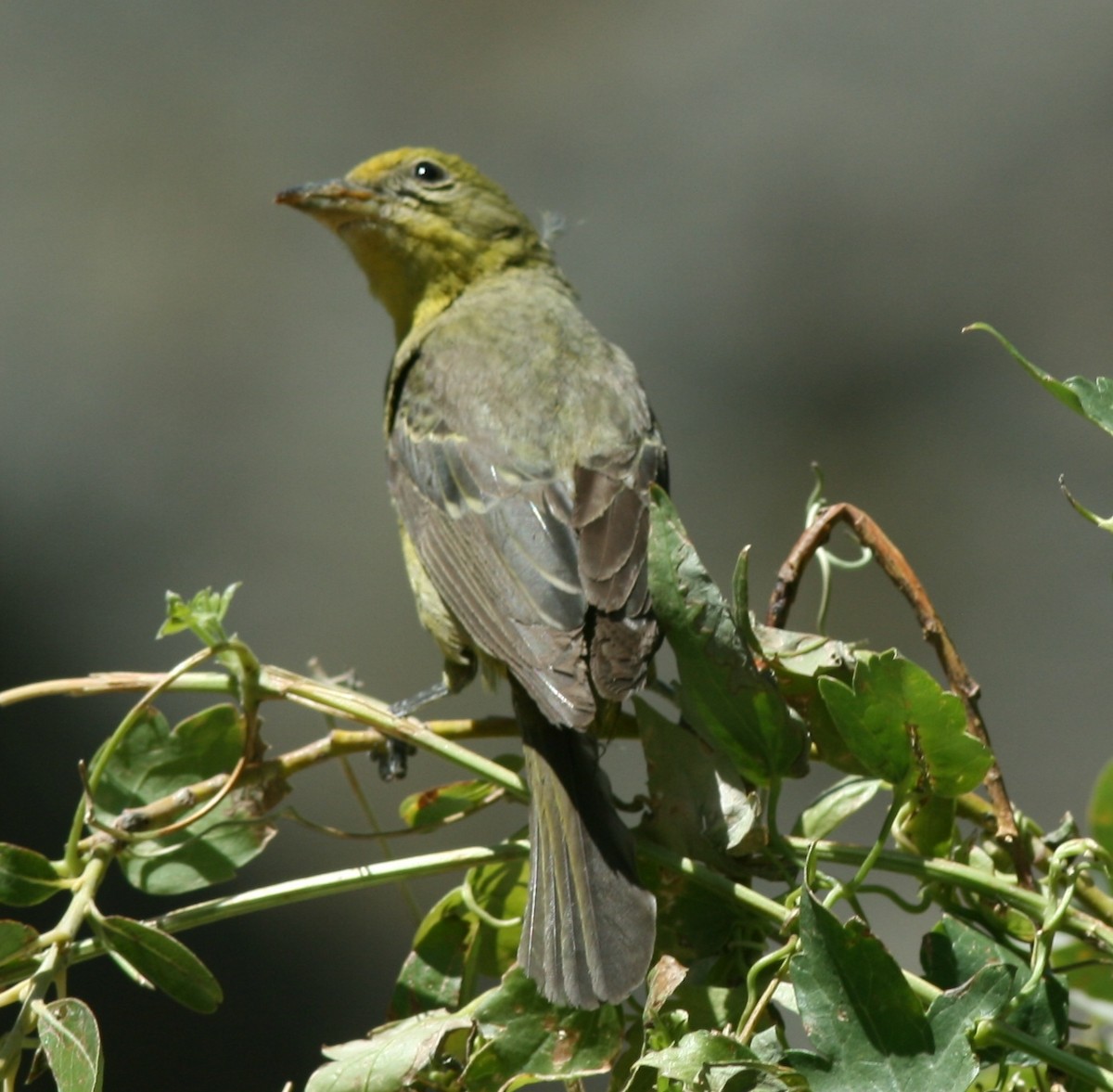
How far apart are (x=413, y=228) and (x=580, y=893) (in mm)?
2272

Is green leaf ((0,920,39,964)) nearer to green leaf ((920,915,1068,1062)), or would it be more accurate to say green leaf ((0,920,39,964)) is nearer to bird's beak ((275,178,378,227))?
green leaf ((920,915,1068,1062))

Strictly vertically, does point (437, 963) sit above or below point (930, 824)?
below

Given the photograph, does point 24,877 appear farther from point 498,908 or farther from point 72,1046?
point 498,908

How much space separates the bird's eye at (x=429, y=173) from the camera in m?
3.49

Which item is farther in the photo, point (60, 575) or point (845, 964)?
point (60, 575)

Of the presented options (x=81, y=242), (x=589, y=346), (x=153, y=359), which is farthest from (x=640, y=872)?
(x=81, y=242)

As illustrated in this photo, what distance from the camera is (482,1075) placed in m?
1.23

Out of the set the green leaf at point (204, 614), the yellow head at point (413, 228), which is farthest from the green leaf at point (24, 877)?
the yellow head at point (413, 228)

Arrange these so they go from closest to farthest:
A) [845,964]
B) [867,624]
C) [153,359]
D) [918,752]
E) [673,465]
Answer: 1. [845,964]
2. [918,752]
3. [867,624]
4. [673,465]
5. [153,359]

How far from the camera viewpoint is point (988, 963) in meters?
1.16

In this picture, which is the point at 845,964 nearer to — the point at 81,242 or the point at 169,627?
the point at 169,627

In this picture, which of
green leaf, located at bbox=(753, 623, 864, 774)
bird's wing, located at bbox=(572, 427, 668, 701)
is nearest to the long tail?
bird's wing, located at bbox=(572, 427, 668, 701)

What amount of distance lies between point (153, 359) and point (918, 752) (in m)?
4.87

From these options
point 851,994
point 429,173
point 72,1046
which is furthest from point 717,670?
point 429,173
